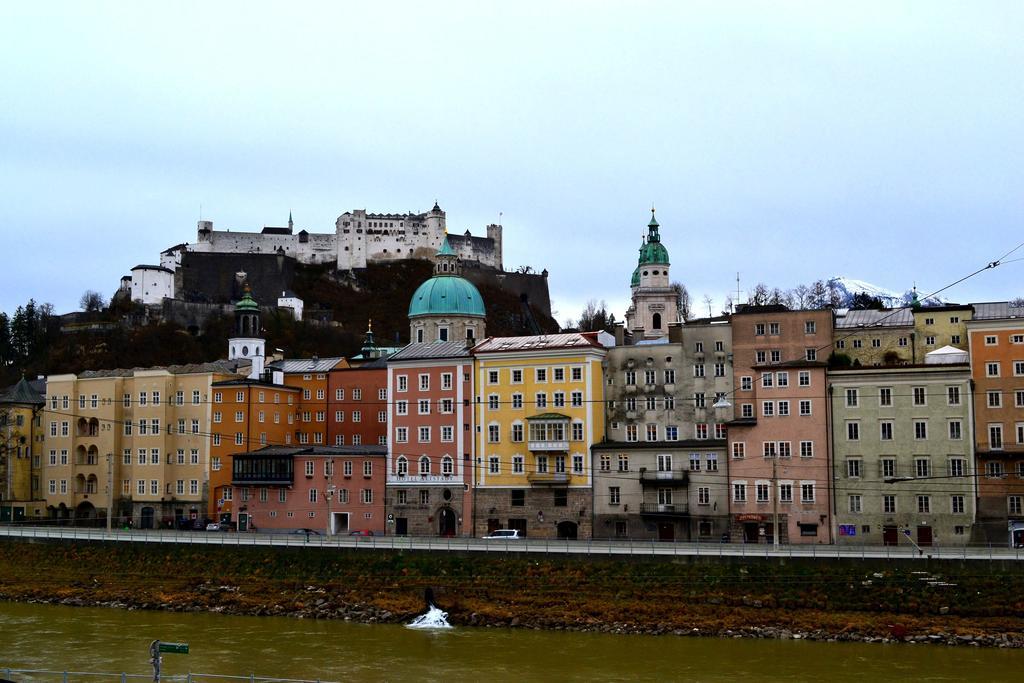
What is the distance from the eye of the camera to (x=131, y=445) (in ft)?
298

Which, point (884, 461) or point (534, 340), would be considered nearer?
point (884, 461)

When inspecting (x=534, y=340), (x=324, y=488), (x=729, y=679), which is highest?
(x=534, y=340)

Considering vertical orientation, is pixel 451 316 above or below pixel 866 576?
above

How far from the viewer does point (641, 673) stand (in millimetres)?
41406

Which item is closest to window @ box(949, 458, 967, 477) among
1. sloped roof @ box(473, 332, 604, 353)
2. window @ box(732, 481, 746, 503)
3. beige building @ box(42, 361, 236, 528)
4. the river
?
window @ box(732, 481, 746, 503)

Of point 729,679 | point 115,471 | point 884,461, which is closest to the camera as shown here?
point 729,679

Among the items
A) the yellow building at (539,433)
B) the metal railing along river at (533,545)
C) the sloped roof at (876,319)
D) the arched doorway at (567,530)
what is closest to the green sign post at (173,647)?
the metal railing along river at (533,545)

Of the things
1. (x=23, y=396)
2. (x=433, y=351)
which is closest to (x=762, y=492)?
(x=433, y=351)

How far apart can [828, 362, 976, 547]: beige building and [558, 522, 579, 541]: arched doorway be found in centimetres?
1520

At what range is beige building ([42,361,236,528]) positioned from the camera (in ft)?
290

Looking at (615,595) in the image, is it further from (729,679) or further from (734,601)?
(729,679)

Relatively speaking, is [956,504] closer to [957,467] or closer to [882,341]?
[957,467]

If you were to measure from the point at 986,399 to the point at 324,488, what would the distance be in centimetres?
4027

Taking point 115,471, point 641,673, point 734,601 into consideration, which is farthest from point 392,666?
point 115,471
